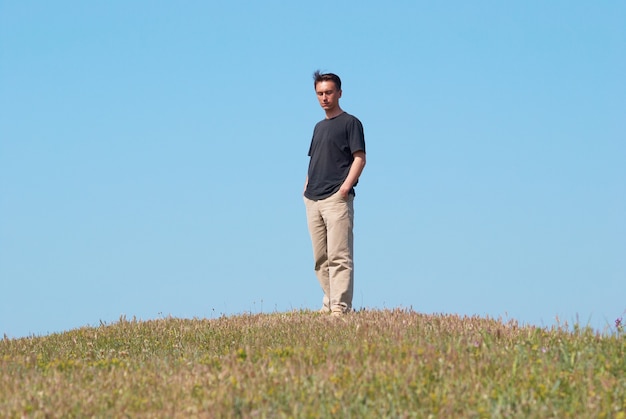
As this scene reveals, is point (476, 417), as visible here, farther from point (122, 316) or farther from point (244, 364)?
point (122, 316)

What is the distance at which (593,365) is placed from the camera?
657 cm

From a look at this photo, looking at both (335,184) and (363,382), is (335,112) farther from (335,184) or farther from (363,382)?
(363,382)

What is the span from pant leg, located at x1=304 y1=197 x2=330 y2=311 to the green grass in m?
3.84

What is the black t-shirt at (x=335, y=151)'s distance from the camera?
11.9 metres

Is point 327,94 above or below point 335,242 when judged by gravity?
above

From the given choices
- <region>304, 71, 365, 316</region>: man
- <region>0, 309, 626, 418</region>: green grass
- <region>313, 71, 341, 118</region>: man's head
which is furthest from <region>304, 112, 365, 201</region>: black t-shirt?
<region>0, 309, 626, 418</region>: green grass

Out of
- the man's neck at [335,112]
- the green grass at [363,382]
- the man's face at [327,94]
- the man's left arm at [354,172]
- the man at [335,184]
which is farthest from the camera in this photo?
the man's neck at [335,112]

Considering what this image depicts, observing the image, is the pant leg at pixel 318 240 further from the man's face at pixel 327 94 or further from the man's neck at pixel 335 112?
the man's face at pixel 327 94

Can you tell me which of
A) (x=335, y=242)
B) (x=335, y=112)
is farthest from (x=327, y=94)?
(x=335, y=242)

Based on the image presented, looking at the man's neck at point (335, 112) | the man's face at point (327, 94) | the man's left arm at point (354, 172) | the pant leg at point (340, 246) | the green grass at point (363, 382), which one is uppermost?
the man's face at point (327, 94)

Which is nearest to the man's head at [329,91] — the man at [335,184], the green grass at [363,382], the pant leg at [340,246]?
the man at [335,184]

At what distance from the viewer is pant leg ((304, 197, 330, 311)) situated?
486 inches

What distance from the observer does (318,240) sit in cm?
1248

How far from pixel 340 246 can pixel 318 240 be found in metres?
0.66
